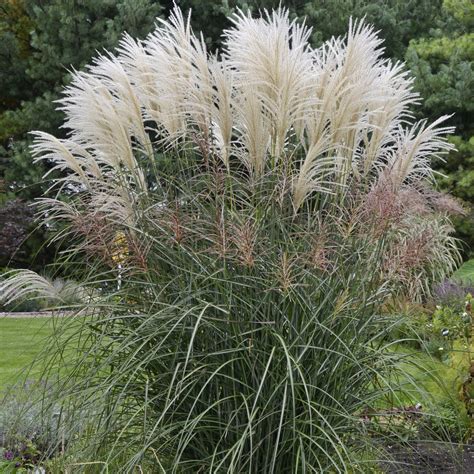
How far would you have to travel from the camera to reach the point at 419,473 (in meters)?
4.71

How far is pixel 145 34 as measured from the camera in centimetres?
1739

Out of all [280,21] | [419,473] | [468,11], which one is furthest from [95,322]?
[468,11]

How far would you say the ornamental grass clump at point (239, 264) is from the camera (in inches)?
145

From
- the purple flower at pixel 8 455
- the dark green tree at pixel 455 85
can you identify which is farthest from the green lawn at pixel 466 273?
the purple flower at pixel 8 455

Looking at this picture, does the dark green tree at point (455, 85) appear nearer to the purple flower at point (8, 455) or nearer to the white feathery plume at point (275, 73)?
the purple flower at point (8, 455)

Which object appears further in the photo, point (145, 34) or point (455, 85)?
point (145, 34)

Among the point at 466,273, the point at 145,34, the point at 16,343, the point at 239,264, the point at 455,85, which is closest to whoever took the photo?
the point at 239,264

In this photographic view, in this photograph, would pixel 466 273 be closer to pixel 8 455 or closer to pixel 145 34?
pixel 145 34

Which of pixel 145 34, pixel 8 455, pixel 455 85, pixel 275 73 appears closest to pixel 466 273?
pixel 455 85

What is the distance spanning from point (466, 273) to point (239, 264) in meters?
9.81

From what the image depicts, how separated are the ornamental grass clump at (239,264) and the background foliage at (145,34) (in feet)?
39.5

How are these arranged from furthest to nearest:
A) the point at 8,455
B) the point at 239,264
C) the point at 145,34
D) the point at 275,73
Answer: the point at 145,34, the point at 8,455, the point at 275,73, the point at 239,264

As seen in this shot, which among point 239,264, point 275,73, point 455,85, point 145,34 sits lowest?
point 455,85

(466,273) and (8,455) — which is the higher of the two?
(8,455)
